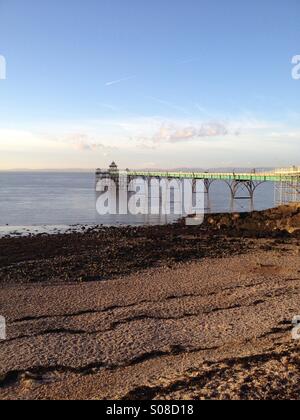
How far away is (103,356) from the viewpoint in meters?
11.4

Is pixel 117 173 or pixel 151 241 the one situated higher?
pixel 117 173

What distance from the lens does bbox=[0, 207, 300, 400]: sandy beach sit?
9.73 m

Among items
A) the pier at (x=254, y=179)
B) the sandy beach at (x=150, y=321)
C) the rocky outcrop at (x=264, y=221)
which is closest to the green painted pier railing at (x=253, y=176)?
the pier at (x=254, y=179)

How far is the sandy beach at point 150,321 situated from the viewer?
31.9 ft

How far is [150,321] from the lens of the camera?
13953mm

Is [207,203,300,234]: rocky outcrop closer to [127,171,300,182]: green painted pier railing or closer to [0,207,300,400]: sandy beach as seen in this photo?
[127,171,300,182]: green painted pier railing

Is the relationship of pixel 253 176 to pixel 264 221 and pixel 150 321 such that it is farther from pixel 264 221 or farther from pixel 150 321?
pixel 150 321

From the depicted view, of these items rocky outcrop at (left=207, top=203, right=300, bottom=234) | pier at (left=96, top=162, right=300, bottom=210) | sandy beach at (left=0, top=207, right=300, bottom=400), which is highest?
pier at (left=96, top=162, right=300, bottom=210)

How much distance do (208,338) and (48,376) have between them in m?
4.70

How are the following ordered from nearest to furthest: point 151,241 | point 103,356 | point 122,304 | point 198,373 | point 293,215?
1. point 198,373
2. point 103,356
3. point 122,304
4. point 151,241
5. point 293,215

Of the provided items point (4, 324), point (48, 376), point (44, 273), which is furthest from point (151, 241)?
point (48, 376)

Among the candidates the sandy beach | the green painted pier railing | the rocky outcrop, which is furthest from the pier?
the sandy beach

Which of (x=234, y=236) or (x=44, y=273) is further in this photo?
(x=234, y=236)
